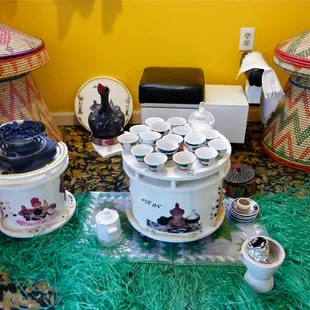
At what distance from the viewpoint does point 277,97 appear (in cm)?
166

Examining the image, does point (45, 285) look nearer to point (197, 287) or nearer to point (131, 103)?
point (197, 287)

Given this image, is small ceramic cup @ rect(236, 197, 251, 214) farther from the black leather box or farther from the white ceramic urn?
the black leather box

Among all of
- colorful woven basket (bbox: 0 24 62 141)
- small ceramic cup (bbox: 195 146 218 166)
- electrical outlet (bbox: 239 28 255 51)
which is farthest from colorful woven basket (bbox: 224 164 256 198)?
colorful woven basket (bbox: 0 24 62 141)

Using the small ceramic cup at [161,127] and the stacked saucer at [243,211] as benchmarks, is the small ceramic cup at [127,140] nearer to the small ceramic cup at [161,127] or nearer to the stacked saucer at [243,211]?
the small ceramic cup at [161,127]

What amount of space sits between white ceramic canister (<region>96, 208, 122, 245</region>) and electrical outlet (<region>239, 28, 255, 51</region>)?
45.6 inches

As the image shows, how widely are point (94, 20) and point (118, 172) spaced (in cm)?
79

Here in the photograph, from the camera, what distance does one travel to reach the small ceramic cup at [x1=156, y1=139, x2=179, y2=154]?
1135 mm

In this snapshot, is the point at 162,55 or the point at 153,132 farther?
the point at 162,55

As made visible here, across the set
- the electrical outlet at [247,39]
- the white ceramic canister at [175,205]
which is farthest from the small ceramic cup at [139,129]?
the electrical outlet at [247,39]

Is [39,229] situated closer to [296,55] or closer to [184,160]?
[184,160]

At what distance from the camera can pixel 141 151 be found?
1151mm

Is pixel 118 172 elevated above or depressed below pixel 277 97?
below

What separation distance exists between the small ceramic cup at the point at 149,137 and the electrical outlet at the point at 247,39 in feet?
3.04

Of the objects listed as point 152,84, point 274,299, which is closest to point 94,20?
point 152,84
